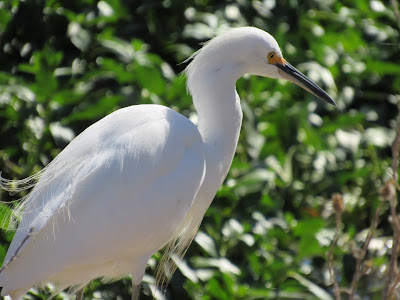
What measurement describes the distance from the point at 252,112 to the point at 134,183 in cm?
161

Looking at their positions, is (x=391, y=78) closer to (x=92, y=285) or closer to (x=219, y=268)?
(x=219, y=268)

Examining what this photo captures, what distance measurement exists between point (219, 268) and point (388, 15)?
251 cm

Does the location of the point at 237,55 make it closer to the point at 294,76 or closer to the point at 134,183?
the point at 294,76

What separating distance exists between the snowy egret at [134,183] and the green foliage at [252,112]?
1.90 feet

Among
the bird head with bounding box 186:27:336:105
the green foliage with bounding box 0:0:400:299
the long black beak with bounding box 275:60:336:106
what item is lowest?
the green foliage with bounding box 0:0:400:299

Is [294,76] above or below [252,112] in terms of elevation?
above

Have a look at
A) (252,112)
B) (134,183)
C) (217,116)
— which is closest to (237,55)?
(217,116)

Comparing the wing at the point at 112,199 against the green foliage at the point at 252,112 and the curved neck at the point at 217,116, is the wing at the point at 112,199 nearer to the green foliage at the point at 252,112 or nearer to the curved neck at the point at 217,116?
the curved neck at the point at 217,116

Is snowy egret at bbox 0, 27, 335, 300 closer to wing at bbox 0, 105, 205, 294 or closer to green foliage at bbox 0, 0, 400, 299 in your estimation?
wing at bbox 0, 105, 205, 294

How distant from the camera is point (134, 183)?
8.90 ft

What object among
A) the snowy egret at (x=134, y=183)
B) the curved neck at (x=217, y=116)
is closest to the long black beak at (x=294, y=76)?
the snowy egret at (x=134, y=183)

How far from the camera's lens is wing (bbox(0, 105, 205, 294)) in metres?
2.65

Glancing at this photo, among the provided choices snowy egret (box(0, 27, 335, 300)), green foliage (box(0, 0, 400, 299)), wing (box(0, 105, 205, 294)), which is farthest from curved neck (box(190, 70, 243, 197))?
green foliage (box(0, 0, 400, 299))

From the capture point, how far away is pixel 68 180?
2760 mm
